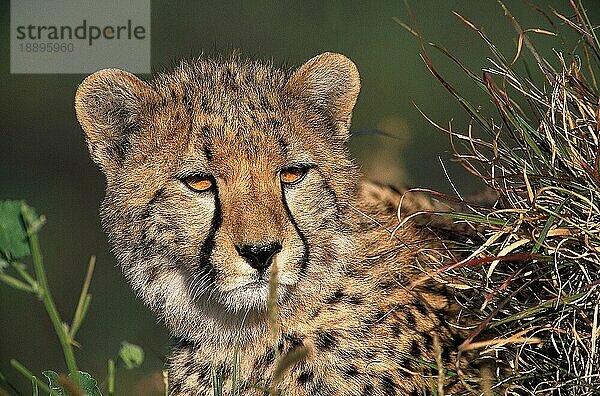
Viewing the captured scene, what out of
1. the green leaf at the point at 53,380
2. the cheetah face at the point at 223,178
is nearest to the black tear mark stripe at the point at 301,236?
the cheetah face at the point at 223,178

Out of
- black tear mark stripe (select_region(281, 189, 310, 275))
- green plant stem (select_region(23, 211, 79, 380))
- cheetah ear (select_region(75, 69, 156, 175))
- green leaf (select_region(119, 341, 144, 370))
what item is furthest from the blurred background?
green plant stem (select_region(23, 211, 79, 380))

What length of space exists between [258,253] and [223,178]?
8.9 inches

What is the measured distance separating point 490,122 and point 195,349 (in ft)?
2.94

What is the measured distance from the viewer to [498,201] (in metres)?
2.52

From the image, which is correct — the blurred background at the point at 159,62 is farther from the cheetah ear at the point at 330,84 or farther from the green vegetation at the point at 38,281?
the green vegetation at the point at 38,281

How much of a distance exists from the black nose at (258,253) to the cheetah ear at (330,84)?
54 cm

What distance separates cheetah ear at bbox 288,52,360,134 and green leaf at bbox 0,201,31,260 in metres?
0.91

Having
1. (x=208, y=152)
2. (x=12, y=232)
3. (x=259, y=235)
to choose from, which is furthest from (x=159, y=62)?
(x=12, y=232)

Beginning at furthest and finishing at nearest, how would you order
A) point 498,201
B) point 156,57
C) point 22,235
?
point 156,57, point 498,201, point 22,235

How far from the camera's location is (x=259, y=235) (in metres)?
2.33

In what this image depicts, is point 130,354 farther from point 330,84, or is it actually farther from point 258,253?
point 330,84

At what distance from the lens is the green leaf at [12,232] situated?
1.99 m

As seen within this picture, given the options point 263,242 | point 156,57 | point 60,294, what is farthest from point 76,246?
point 263,242

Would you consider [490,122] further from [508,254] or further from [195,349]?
[195,349]
